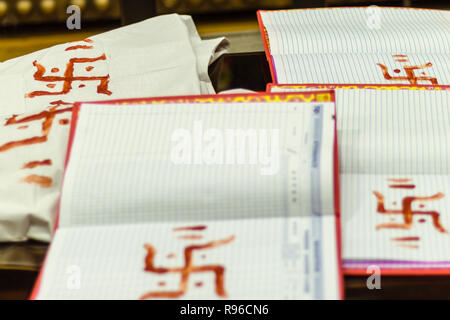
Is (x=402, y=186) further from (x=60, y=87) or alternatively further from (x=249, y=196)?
(x=60, y=87)

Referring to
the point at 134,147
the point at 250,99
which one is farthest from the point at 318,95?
the point at 134,147

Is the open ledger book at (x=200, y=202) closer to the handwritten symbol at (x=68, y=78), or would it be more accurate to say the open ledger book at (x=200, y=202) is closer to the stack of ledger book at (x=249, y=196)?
the stack of ledger book at (x=249, y=196)

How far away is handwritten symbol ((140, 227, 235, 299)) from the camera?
465mm

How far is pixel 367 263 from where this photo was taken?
49cm

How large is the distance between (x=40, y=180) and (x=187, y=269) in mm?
178

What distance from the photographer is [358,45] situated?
0.82 metres

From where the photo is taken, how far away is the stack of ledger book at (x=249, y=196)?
478mm

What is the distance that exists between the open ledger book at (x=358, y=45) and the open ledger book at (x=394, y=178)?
0.09 metres

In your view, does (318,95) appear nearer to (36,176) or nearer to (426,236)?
(426,236)

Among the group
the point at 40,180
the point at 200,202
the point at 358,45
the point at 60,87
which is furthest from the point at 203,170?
the point at 358,45

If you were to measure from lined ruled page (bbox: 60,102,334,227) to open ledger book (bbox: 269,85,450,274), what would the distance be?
0.15ft

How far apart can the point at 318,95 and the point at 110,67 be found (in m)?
0.31
